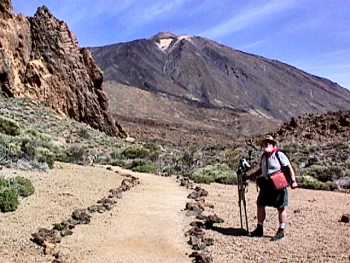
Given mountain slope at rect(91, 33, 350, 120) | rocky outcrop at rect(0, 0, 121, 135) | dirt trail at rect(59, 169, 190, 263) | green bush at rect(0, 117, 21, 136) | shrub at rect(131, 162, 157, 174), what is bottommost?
dirt trail at rect(59, 169, 190, 263)

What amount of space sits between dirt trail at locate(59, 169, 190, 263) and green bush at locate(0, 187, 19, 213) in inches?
64.7

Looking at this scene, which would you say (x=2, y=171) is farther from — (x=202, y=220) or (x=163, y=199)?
(x=202, y=220)

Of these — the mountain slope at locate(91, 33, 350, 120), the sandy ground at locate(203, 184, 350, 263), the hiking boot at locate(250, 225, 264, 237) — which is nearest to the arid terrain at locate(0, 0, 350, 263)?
the sandy ground at locate(203, 184, 350, 263)

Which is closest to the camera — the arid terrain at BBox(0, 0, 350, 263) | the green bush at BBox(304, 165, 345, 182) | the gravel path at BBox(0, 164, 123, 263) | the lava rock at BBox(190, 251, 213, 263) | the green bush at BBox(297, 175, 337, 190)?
the lava rock at BBox(190, 251, 213, 263)

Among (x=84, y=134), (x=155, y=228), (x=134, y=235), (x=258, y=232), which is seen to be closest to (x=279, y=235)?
(x=258, y=232)

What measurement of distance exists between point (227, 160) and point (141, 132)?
4608 centimetres

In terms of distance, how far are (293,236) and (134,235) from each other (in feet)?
8.59

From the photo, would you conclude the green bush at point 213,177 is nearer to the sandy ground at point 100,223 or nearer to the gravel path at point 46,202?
the gravel path at point 46,202

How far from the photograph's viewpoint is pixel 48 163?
17891 mm

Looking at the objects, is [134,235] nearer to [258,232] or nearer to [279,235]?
[258,232]

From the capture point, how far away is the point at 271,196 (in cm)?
995

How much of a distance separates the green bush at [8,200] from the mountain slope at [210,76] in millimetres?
130694

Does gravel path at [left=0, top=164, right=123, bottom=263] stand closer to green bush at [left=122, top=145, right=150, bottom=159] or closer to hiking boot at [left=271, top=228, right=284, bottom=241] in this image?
hiking boot at [left=271, top=228, right=284, bottom=241]

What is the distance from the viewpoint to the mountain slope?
15464 centimetres
